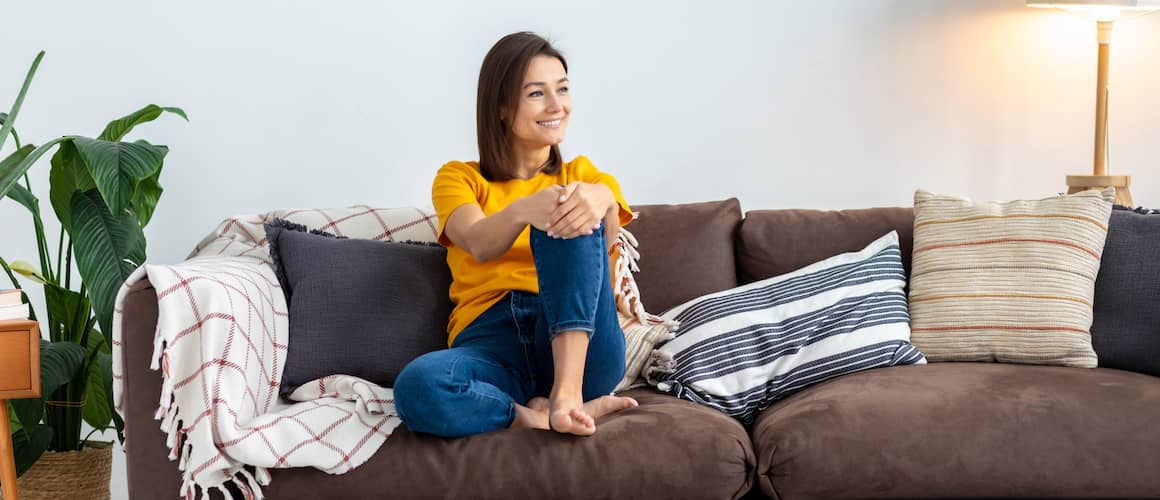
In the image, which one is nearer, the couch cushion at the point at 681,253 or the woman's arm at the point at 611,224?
the woman's arm at the point at 611,224

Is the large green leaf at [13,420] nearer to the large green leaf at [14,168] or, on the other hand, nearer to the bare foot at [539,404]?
the large green leaf at [14,168]

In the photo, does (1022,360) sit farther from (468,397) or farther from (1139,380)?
(468,397)

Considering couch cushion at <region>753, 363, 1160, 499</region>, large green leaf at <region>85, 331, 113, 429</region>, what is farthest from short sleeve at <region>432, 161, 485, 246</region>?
large green leaf at <region>85, 331, 113, 429</region>

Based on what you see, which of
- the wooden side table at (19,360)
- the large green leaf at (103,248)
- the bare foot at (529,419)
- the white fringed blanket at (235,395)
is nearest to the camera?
the white fringed blanket at (235,395)

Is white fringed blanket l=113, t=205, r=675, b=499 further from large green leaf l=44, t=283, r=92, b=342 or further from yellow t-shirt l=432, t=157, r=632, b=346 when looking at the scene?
large green leaf l=44, t=283, r=92, b=342

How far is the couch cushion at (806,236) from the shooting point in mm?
2199

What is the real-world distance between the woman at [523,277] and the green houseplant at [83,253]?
0.58 meters

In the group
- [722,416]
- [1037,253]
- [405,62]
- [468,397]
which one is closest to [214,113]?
[405,62]

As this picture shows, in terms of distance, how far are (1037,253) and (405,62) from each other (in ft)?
5.15

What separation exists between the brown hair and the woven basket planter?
3.41 ft

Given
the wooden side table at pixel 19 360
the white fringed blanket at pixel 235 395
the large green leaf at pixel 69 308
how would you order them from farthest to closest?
1. the large green leaf at pixel 69 308
2. the wooden side table at pixel 19 360
3. the white fringed blanket at pixel 235 395

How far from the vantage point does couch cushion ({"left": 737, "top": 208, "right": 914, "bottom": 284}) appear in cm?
220

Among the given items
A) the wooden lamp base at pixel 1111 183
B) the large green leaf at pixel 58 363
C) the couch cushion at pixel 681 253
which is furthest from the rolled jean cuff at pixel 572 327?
the wooden lamp base at pixel 1111 183

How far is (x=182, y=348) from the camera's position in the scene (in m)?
1.59
